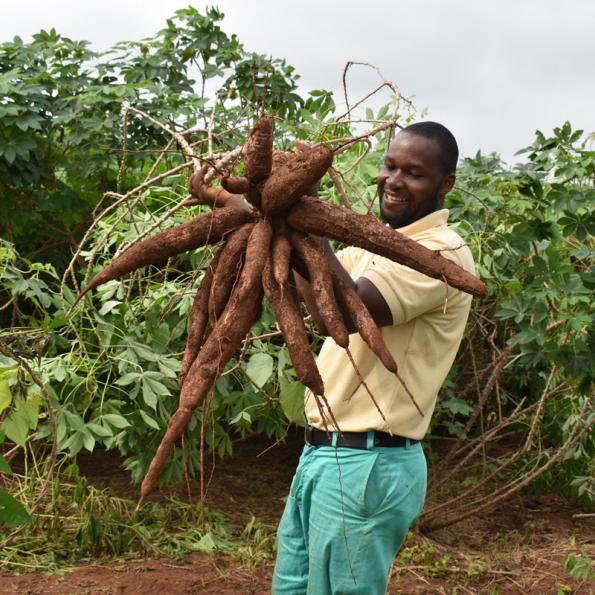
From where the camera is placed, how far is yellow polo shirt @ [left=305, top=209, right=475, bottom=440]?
85.0 inches

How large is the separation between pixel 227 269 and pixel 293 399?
97 centimetres

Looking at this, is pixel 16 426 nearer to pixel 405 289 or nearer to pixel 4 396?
pixel 4 396

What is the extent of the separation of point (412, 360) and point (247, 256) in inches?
19.4

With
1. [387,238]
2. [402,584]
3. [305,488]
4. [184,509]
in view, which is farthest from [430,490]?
[387,238]

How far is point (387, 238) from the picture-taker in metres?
1.97

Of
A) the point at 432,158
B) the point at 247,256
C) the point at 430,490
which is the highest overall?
the point at 432,158

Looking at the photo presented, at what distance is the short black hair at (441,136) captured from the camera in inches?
89.2

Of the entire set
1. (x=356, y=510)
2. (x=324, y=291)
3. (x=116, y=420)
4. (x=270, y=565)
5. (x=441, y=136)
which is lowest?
(x=270, y=565)

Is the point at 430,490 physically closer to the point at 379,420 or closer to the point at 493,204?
the point at 493,204

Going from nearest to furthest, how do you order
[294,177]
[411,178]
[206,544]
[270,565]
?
[294,177], [411,178], [270,565], [206,544]

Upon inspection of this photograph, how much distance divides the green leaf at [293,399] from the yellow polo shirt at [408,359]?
61 centimetres

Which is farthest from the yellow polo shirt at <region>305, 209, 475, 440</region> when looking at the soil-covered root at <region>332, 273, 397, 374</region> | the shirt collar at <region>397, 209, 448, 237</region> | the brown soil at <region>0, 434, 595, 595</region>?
the brown soil at <region>0, 434, 595, 595</region>

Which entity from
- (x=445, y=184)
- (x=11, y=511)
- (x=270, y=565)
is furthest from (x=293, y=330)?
(x=270, y=565)

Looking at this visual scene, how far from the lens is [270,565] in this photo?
3.79 metres
